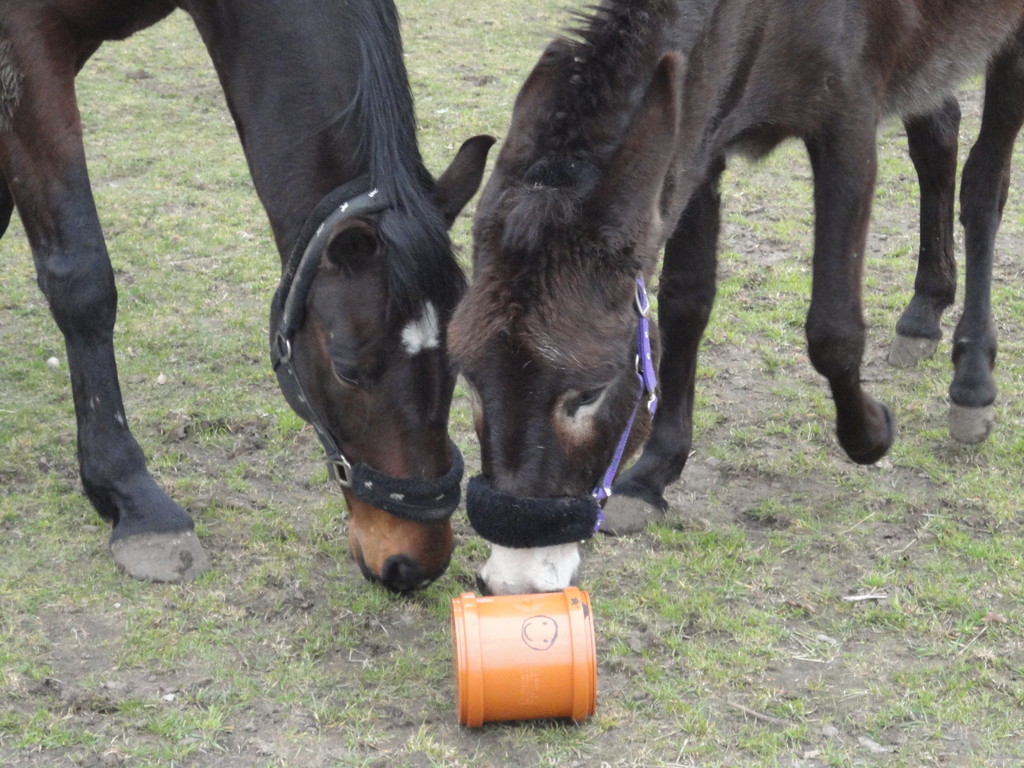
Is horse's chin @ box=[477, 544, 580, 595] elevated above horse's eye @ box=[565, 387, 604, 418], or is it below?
below

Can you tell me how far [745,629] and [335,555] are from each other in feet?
4.45

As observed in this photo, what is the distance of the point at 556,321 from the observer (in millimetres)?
2725

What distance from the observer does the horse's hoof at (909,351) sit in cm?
534

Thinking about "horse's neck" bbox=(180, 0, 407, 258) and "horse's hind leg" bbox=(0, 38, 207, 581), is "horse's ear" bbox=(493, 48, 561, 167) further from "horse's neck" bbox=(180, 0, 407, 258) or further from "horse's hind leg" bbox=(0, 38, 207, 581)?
"horse's hind leg" bbox=(0, 38, 207, 581)

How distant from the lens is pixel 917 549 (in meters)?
3.92

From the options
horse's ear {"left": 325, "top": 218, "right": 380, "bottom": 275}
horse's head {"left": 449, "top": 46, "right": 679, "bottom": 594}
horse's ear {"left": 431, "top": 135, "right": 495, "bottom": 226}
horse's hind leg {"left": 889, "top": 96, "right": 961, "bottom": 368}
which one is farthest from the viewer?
horse's hind leg {"left": 889, "top": 96, "right": 961, "bottom": 368}

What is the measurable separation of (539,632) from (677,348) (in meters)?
1.70

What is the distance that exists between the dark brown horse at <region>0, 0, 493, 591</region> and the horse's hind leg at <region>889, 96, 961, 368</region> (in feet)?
8.92

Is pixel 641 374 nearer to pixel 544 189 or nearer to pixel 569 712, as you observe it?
pixel 544 189

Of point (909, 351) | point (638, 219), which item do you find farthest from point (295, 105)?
point (909, 351)

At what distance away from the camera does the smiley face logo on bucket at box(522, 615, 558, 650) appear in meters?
2.82

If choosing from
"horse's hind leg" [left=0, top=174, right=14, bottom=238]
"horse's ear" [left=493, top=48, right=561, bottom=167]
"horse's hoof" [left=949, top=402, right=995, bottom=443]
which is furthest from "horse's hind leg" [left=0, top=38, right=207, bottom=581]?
"horse's hoof" [left=949, top=402, right=995, bottom=443]

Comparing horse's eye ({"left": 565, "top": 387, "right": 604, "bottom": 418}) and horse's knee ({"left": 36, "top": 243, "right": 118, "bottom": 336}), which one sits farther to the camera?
horse's knee ({"left": 36, "top": 243, "right": 118, "bottom": 336})

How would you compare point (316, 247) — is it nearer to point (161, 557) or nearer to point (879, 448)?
point (161, 557)
